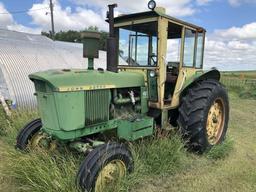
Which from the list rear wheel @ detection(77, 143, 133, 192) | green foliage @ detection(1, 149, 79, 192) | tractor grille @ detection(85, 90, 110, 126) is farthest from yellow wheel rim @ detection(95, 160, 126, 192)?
tractor grille @ detection(85, 90, 110, 126)

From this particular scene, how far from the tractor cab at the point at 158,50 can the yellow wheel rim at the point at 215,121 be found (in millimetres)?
779

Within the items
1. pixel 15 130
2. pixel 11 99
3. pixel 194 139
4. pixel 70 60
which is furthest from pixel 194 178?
pixel 70 60

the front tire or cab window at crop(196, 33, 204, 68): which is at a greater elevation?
cab window at crop(196, 33, 204, 68)

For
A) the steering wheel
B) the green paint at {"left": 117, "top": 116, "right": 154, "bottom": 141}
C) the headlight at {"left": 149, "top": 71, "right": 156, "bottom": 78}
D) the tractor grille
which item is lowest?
the green paint at {"left": 117, "top": 116, "right": 154, "bottom": 141}

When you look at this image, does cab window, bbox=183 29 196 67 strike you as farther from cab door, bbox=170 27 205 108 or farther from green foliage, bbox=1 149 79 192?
green foliage, bbox=1 149 79 192

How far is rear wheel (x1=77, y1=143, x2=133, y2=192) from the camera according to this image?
141 inches

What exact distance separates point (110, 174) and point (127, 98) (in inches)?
55.2

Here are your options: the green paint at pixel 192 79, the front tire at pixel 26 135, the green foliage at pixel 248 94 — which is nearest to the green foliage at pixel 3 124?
the front tire at pixel 26 135

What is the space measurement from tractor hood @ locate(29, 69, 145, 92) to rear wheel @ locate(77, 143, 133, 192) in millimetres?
848

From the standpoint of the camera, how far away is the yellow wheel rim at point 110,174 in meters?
3.74

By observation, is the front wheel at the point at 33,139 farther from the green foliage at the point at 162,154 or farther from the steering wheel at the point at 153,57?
the steering wheel at the point at 153,57

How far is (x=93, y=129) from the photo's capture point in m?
4.27

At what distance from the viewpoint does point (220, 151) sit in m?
5.73

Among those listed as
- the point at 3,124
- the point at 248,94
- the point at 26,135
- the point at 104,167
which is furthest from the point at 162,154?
the point at 248,94
